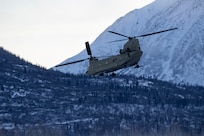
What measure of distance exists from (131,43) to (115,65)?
14.8 feet

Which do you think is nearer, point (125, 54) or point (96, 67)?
point (125, 54)

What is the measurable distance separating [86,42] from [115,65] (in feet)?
21.7

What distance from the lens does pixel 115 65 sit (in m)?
111

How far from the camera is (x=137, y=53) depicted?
109 meters

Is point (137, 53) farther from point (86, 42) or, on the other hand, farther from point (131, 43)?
point (86, 42)

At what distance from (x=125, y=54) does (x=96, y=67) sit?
8.94 metres

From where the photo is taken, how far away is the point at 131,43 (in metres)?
110

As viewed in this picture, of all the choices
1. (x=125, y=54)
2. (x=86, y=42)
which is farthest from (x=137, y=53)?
(x=86, y=42)

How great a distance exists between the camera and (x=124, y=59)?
360 ft

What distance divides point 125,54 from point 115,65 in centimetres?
268

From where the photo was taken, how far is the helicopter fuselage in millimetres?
108625

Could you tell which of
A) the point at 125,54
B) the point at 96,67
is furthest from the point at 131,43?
the point at 96,67

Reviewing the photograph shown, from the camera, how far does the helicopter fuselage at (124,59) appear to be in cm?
10862

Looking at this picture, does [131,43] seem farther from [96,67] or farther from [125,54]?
[96,67]
